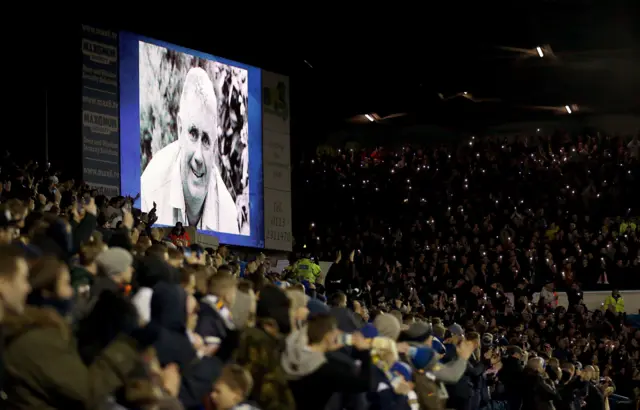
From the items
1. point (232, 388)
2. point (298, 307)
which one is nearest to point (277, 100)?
point (298, 307)

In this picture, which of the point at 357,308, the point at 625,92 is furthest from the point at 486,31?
the point at 357,308

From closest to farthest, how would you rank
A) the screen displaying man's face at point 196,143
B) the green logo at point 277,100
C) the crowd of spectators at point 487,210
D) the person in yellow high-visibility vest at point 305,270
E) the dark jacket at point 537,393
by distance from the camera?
the dark jacket at point 537,393
the person in yellow high-visibility vest at point 305,270
the screen displaying man's face at point 196,143
the green logo at point 277,100
the crowd of spectators at point 487,210

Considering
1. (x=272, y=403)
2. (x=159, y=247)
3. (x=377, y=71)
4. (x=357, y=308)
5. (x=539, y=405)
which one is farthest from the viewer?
(x=377, y=71)

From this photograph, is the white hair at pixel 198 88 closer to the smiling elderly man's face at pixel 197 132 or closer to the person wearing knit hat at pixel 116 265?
the smiling elderly man's face at pixel 197 132

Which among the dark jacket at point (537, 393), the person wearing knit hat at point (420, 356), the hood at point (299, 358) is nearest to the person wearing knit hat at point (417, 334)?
the person wearing knit hat at point (420, 356)

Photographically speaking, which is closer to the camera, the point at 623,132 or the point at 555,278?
the point at 555,278

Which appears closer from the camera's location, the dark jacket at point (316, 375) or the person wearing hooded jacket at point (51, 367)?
the person wearing hooded jacket at point (51, 367)

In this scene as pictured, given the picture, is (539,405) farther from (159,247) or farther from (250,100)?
(250,100)

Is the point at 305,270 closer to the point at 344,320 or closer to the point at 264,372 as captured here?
the point at 344,320

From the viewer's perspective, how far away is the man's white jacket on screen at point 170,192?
69.5 ft

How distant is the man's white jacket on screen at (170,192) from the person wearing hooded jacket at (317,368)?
13.1 meters

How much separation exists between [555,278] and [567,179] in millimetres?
4151

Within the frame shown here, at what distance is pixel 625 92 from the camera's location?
3662cm

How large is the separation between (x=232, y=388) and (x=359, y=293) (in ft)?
45.9
